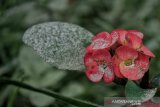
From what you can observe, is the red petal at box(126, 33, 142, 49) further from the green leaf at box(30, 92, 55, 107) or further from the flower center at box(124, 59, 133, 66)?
the green leaf at box(30, 92, 55, 107)

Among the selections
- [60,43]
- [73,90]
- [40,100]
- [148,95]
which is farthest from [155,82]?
[73,90]

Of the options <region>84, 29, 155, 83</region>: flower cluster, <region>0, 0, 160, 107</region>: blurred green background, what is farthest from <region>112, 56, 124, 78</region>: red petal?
<region>0, 0, 160, 107</region>: blurred green background

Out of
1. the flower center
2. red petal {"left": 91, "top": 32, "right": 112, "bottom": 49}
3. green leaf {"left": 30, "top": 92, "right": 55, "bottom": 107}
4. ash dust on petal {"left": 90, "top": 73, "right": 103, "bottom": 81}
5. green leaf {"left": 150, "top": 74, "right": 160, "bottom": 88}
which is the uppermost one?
red petal {"left": 91, "top": 32, "right": 112, "bottom": 49}

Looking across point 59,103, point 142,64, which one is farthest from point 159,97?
point 59,103

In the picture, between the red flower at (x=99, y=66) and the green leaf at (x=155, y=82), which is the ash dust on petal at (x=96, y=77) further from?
the green leaf at (x=155, y=82)

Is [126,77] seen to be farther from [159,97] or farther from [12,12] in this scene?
[12,12]

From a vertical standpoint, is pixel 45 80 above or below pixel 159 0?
below
